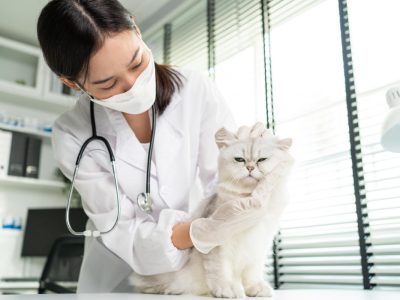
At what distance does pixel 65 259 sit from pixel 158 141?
1427mm

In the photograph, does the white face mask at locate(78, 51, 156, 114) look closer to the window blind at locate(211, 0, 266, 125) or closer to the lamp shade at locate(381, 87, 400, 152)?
the lamp shade at locate(381, 87, 400, 152)

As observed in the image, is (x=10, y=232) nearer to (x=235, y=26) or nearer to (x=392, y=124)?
(x=235, y=26)

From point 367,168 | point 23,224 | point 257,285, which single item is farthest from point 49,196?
point 257,285

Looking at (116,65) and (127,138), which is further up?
(116,65)

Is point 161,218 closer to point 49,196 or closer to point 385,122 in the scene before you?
point 385,122

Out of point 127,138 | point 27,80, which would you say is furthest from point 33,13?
point 127,138

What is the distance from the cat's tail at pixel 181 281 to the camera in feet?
3.10

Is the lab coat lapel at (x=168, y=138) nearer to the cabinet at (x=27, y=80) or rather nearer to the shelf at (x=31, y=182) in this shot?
the shelf at (x=31, y=182)

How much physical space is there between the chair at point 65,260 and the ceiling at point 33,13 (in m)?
1.75

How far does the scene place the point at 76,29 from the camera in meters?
1.03

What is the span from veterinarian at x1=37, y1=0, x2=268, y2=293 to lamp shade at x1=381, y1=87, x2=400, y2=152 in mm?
418

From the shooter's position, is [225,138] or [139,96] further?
[139,96]

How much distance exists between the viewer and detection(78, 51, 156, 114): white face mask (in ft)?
3.68

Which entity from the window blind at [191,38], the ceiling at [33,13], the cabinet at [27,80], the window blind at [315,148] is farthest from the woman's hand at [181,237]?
the cabinet at [27,80]
